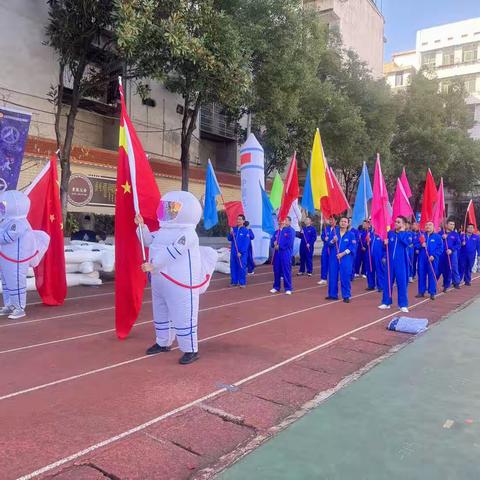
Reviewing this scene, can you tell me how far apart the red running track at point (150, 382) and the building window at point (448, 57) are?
4335 cm

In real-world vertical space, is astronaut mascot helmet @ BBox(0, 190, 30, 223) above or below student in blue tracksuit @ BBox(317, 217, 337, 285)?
above

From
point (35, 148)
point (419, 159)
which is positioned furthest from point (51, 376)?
point (419, 159)

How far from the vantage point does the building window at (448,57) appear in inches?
1774

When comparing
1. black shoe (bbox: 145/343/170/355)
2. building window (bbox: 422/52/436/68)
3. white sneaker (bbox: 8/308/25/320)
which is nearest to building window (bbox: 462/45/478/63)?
building window (bbox: 422/52/436/68)

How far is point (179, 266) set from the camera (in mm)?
5020

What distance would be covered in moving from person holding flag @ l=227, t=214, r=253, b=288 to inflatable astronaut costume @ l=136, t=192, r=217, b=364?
6.11 m

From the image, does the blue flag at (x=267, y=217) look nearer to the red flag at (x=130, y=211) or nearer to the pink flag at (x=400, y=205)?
the pink flag at (x=400, y=205)

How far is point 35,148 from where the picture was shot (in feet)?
46.0

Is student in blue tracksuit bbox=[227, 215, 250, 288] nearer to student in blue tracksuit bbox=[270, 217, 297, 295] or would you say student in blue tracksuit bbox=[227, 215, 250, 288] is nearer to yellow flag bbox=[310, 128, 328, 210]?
student in blue tracksuit bbox=[270, 217, 297, 295]

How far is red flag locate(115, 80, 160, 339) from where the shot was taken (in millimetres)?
5277

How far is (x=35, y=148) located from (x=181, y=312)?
35.5 feet

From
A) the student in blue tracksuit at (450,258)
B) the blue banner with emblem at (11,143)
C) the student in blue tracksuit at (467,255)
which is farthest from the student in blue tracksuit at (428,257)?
the blue banner with emblem at (11,143)

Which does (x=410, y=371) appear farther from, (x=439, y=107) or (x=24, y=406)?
(x=439, y=107)

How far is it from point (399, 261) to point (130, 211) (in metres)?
4.99
